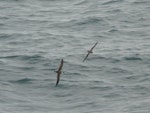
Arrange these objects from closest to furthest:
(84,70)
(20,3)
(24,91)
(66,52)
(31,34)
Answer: (24,91)
(84,70)
(66,52)
(31,34)
(20,3)

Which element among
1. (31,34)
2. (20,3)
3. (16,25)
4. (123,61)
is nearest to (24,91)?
(123,61)

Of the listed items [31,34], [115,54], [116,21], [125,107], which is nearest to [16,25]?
[31,34]

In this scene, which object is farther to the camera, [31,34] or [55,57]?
[31,34]

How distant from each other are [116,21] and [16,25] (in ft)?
23.6

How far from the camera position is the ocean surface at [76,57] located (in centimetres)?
3725

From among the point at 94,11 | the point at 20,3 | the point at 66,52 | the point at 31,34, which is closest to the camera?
the point at 66,52

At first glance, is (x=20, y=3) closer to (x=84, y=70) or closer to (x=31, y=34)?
(x=31, y=34)

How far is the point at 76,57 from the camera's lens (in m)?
43.7

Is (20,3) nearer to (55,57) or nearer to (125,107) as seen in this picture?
(55,57)

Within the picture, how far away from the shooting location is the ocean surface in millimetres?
37250

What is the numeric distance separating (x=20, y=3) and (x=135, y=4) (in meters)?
10.1

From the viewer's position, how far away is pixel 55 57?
4388cm

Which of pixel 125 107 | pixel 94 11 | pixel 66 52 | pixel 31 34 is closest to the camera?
pixel 125 107

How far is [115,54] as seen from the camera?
1720 inches
